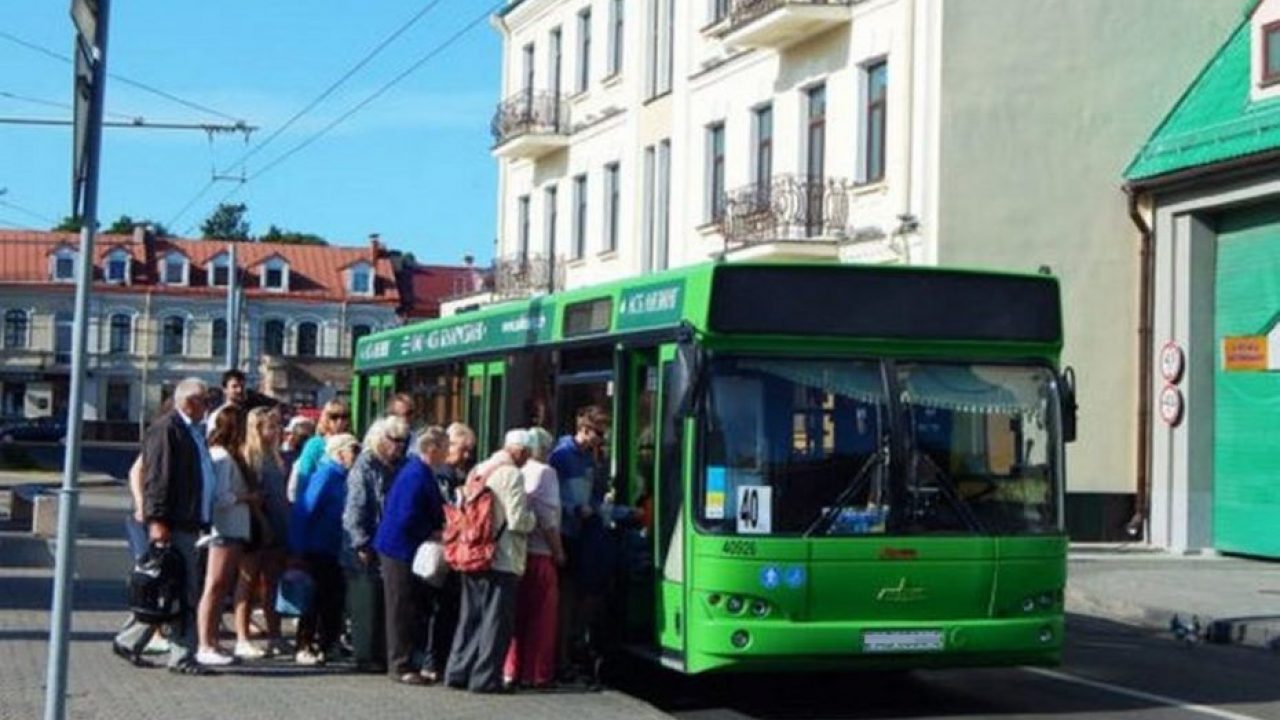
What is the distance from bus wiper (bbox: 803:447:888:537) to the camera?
12.3 m

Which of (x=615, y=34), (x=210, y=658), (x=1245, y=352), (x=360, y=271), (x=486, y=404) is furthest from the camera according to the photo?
(x=360, y=271)

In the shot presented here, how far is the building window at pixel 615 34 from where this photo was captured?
42188 millimetres

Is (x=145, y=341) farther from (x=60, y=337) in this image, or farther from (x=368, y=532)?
(x=368, y=532)

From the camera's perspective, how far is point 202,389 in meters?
13.1

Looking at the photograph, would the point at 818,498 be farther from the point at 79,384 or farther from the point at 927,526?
the point at 79,384

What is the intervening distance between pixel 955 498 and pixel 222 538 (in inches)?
184

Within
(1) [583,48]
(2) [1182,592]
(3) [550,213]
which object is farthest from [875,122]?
(3) [550,213]

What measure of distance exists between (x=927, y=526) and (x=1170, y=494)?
17773 millimetres

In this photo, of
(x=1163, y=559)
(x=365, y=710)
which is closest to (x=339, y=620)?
(x=365, y=710)

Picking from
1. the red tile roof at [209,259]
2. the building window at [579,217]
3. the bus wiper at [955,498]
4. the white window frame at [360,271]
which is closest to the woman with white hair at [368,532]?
the bus wiper at [955,498]

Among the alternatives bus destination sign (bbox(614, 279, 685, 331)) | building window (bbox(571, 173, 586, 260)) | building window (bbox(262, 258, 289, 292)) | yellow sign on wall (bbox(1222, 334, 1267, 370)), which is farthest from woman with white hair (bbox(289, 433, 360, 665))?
building window (bbox(262, 258, 289, 292))

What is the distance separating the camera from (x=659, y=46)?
40312 mm

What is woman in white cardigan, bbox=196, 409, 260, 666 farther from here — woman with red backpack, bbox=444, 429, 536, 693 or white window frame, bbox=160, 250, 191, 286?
white window frame, bbox=160, 250, 191, 286

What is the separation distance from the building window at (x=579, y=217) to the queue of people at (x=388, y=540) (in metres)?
30.0
